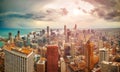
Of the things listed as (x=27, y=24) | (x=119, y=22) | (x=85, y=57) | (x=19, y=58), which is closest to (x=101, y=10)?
(x=119, y=22)

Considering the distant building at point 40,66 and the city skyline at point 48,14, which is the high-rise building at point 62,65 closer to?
the distant building at point 40,66

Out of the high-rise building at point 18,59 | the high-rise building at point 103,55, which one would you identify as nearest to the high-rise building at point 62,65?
the high-rise building at point 18,59

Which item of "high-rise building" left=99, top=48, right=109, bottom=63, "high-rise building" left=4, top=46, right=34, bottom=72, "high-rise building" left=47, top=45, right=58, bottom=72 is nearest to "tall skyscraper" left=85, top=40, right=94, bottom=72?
"high-rise building" left=99, top=48, right=109, bottom=63

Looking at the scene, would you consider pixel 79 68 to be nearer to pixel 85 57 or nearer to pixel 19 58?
pixel 85 57

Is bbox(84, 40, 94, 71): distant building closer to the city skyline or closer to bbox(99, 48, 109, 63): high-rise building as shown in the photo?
bbox(99, 48, 109, 63): high-rise building

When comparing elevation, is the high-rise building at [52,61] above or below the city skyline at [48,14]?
below
